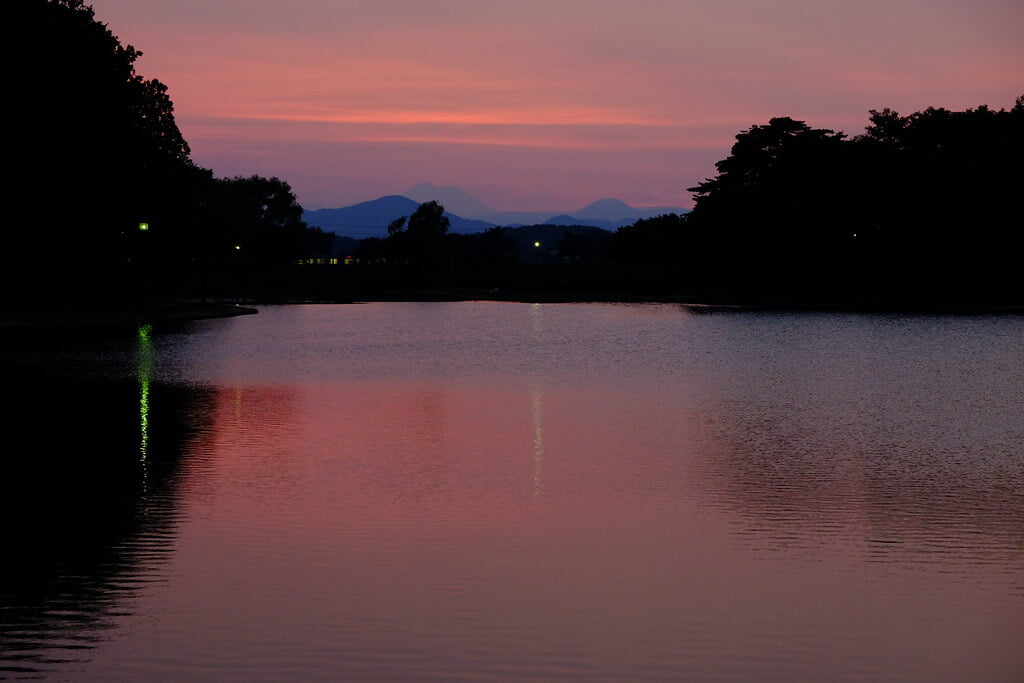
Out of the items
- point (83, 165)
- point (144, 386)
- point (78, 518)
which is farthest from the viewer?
point (83, 165)

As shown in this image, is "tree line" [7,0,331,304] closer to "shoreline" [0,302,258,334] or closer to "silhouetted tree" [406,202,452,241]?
"shoreline" [0,302,258,334]

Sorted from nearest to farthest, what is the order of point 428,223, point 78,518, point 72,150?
point 78,518 → point 72,150 → point 428,223

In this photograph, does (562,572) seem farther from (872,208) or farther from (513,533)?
(872,208)

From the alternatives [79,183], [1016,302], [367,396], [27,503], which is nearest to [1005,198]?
[1016,302]

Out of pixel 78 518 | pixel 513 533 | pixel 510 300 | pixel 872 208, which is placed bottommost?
pixel 78 518

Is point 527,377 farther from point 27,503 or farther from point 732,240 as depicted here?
point 732,240

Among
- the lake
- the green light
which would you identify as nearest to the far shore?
the green light

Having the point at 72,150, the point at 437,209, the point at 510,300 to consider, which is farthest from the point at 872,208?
the point at 437,209

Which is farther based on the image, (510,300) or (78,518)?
(510,300)

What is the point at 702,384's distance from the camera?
114ft

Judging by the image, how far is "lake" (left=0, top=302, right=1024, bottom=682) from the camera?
9672 mm

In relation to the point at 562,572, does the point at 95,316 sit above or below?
above

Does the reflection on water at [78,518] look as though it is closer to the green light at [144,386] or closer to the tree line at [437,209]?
the green light at [144,386]

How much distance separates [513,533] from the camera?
560 inches
